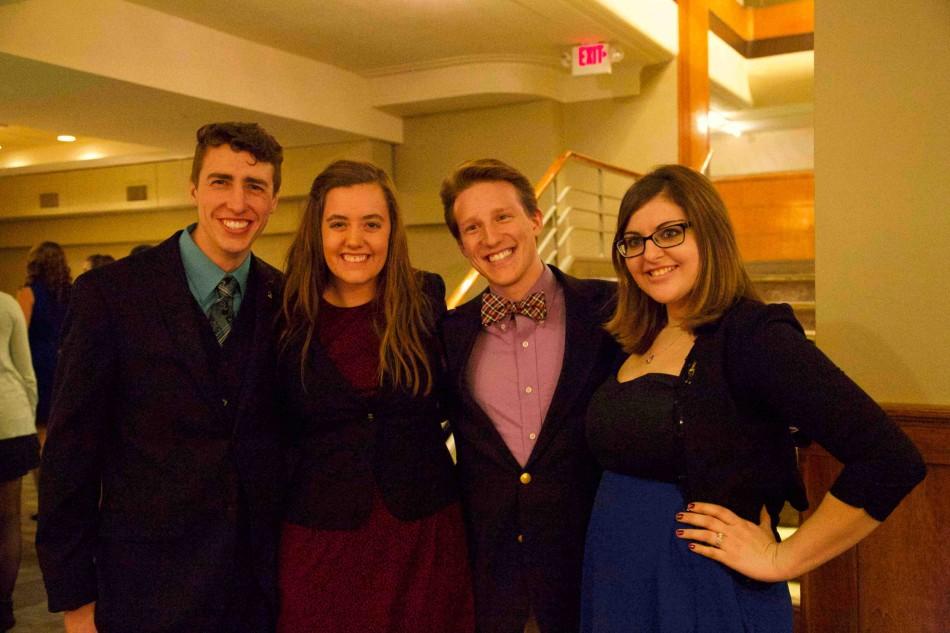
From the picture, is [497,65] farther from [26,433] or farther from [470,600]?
[470,600]

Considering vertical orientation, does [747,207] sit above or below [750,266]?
above

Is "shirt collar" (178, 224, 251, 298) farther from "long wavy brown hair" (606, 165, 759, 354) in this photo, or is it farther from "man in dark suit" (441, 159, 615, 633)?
"long wavy brown hair" (606, 165, 759, 354)

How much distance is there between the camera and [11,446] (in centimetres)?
384

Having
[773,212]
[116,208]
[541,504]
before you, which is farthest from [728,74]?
Result: [541,504]

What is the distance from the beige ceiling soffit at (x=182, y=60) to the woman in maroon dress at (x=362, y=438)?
4459mm

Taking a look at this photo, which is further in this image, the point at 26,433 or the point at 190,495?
the point at 26,433

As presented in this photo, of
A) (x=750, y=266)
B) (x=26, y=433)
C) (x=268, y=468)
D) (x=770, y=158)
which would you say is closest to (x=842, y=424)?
(x=268, y=468)

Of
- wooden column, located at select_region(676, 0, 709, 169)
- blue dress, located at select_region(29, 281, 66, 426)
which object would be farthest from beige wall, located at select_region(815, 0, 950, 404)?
wooden column, located at select_region(676, 0, 709, 169)

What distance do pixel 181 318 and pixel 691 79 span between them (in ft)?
21.8

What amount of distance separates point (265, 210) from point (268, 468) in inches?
25.6

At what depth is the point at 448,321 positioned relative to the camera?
2.28 metres

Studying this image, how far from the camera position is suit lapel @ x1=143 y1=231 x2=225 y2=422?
1.96 metres

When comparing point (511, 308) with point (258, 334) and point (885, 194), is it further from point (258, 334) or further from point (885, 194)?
point (885, 194)

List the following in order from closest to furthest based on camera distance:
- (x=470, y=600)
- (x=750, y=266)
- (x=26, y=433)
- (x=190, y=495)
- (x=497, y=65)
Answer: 1. (x=190, y=495)
2. (x=470, y=600)
3. (x=26, y=433)
4. (x=750, y=266)
5. (x=497, y=65)
